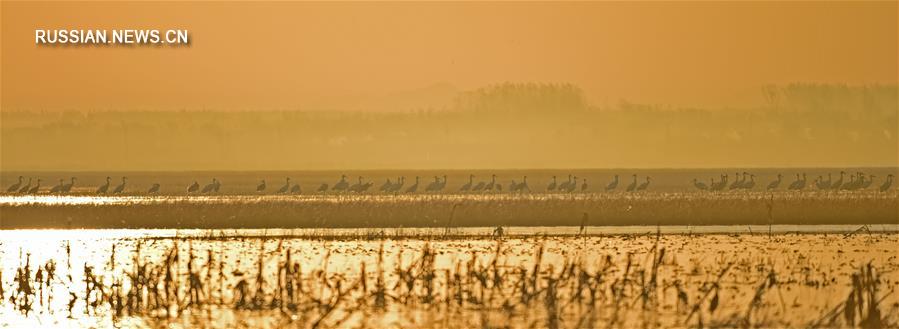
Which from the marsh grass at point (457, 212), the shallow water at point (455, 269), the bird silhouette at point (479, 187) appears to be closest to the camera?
the shallow water at point (455, 269)

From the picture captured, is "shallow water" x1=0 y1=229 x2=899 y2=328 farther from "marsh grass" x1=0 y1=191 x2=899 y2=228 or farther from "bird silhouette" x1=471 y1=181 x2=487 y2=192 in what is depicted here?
"bird silhouette" x1=471 y1=181 x2=487 y2=192

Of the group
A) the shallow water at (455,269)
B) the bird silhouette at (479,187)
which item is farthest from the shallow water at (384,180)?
the shallow water at (455,269)

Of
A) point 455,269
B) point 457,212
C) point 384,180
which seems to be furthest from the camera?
point 384,180

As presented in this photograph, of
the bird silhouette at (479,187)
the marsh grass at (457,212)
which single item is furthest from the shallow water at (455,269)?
the bird silhouette at (479,187)

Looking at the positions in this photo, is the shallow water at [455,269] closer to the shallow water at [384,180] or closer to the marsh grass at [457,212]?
the marsh grass at [457,212]

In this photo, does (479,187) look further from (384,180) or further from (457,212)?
(384,180)

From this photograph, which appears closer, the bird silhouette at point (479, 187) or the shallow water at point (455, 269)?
the shallow water at point (455, 269)

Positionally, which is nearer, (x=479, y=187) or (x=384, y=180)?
(x=479, y=187)

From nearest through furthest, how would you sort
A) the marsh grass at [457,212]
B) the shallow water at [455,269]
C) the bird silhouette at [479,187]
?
1. the shallow water at [455,269]
2. the marsh grass at [457,212]
3. the bird silhouette at [479,187]

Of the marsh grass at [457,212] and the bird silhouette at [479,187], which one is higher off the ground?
the bird silhouette at [479,187]

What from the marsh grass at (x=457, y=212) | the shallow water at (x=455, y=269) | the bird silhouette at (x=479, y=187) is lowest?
the shallow water at (x=455, y=269)

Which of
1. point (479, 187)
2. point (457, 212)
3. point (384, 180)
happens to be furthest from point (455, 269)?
point (384, 180)

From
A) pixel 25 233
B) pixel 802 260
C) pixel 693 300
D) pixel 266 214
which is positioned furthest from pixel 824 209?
pixel 693 300

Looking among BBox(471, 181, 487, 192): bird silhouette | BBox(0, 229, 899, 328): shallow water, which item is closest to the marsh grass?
BBox(0, 229, 899, 328): shallow water
